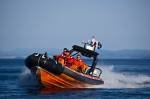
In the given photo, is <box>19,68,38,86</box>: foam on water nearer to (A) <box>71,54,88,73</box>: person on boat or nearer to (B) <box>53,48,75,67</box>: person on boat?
(B) <box>53,48,75,67</box>: person on boat

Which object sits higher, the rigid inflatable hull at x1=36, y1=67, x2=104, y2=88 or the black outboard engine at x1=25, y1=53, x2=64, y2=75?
the black outboard engine at x1=25, y1=53, x2=64, y2=75

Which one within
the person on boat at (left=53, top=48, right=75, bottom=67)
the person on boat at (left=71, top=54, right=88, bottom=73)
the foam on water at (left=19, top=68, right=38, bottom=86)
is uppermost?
the person on boat at (left=53, top=48, right=75, bottom=67)

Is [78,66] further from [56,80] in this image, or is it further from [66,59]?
[56,80]

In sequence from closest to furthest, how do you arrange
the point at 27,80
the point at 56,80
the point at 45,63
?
1. the point at 45,63
2. the point at 56,80
3. the point at 27,80

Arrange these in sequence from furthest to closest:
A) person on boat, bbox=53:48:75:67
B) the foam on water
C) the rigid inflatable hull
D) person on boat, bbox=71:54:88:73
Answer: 1. the foam on water
2. person on boat, bbox=71:54:88:73
3. person on boat, bbox=53:48:75:67
4. the rigid inflatable hull

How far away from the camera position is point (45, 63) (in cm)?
3928

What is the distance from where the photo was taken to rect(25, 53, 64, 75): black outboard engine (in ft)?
129

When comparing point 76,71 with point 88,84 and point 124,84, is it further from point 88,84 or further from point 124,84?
point 124,84

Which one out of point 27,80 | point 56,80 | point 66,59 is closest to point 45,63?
point 56,80

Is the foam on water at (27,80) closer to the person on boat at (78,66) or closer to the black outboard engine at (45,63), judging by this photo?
the person on boat at (78,66)

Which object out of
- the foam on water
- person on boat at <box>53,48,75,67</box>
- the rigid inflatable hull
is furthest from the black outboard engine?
the foam on water

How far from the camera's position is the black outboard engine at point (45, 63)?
39.3m

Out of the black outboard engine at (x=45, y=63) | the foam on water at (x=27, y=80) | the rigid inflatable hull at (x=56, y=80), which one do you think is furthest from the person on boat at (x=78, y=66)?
the foam on water at (x=27, y=80)

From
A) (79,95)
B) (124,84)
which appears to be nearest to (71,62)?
(79,95)
